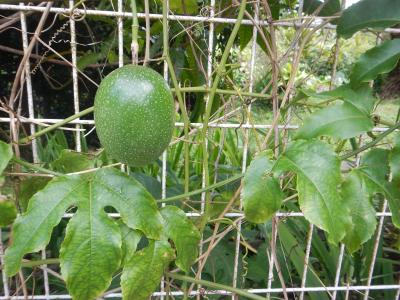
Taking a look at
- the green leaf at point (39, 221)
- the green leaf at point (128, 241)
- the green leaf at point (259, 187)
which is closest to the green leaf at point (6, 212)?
the green leaf at point (39, 221)

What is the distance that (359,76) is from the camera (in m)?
0.96

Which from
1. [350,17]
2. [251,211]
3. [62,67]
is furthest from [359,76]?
[62,67]

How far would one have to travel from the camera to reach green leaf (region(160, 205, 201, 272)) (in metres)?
0.90

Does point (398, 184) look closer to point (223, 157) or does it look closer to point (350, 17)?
point (350, 17)

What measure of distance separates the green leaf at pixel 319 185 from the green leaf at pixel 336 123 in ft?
0.19

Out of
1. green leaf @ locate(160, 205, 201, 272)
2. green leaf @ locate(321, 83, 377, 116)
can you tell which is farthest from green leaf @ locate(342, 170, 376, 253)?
green leaf @ locate(160, 205, 201, 272)

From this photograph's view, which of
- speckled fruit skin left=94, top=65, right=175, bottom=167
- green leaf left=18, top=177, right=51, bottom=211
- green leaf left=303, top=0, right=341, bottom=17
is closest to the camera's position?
speckled fruit skin left=94, top=65, right=175, bottom=167

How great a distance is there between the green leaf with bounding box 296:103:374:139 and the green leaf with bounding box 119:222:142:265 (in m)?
0.39

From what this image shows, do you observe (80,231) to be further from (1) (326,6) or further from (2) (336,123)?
(1) (326,6)

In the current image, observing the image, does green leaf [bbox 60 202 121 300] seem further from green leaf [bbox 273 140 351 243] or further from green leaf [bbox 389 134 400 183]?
green leaf [bbox 389 134 400 183]

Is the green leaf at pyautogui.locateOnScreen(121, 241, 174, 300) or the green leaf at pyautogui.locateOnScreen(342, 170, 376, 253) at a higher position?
the green leaf at pyautogui.locateOnScreen(342, 170, 376, 253)

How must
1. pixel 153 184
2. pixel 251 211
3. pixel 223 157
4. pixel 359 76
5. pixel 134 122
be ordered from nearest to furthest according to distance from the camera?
pixel 134 122
pixel 251 211
pixel 359 76
pixel 153 184
pixel 223 157

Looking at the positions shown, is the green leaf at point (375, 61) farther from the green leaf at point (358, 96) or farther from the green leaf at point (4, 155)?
the green leaf at point (4, 155)

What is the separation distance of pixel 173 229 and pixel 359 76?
0.54m
